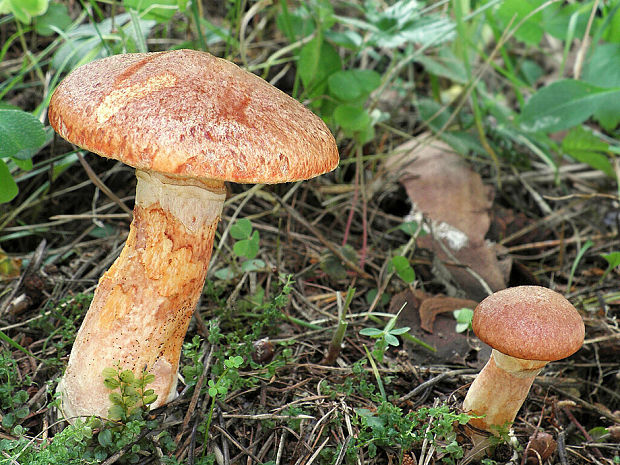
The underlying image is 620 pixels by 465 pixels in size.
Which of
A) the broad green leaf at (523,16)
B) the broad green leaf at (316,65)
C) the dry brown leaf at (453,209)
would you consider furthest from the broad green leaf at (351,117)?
the broad green leaf at (523,16)

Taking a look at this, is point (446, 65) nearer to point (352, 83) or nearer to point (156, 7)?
point (352, 83)

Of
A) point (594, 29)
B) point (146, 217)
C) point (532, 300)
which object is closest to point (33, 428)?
point (146, 217)

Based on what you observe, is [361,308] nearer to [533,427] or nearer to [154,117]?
[533,427]

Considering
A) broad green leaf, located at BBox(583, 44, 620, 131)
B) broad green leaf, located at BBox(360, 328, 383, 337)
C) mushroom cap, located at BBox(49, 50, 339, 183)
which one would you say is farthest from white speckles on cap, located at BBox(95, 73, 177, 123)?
broad green leaf, located at BBox(583, 44, 620, 131)

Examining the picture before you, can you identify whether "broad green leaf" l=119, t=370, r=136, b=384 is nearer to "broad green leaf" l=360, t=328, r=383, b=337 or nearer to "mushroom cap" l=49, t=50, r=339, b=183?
"mushroom cap" l=49, t=50, r=339, b=183

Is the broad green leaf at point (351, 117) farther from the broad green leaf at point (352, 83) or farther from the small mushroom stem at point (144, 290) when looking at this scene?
the small mushroom stem at point (144, 290)
